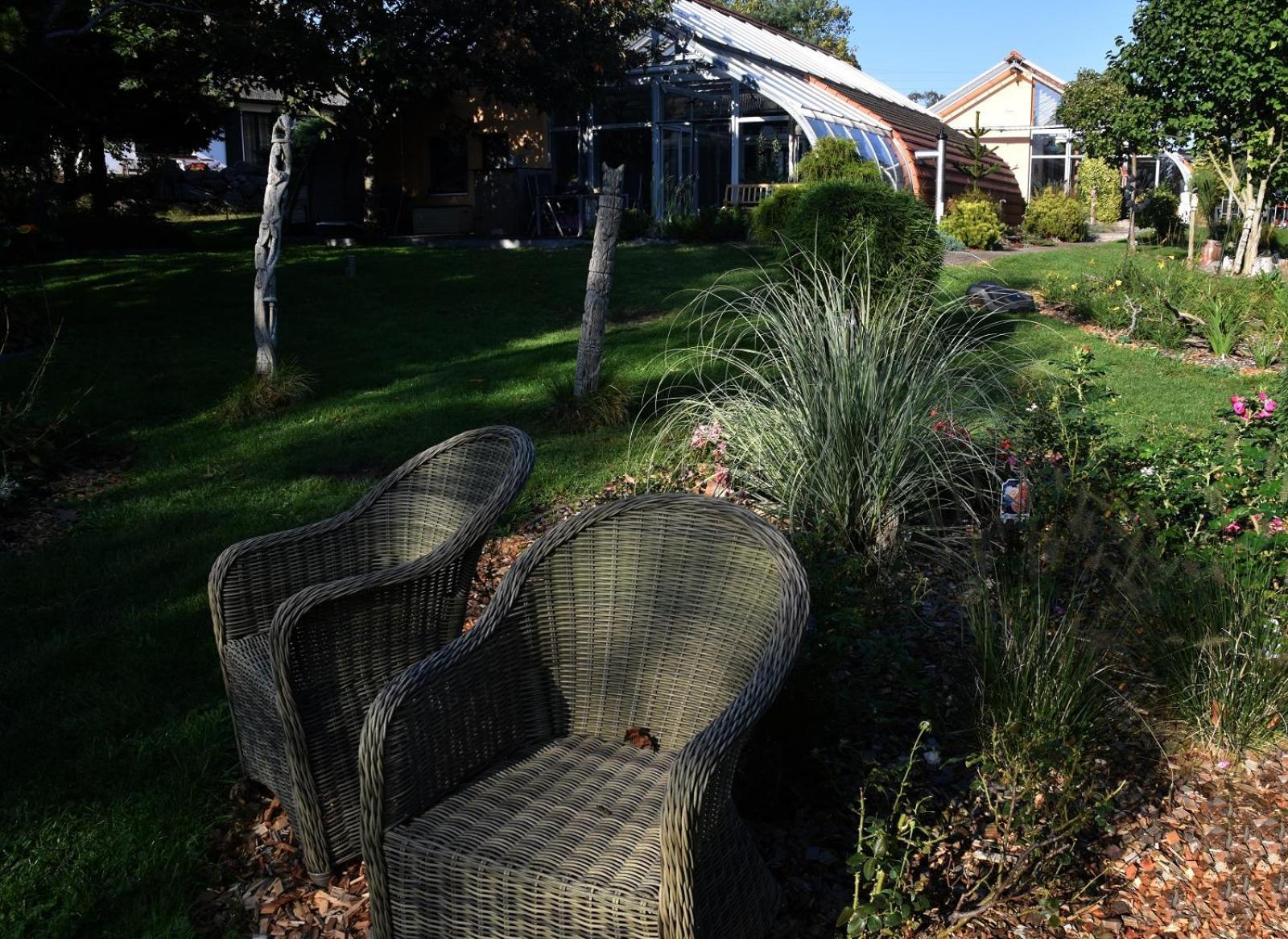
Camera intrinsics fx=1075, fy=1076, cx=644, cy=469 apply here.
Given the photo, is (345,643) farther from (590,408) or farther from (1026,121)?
(1026,121)

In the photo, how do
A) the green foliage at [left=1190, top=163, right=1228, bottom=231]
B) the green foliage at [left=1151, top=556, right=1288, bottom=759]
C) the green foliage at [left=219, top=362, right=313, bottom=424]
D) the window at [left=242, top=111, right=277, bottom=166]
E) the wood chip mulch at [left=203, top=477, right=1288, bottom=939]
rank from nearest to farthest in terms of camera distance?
the wood chip mulch at [left=203, top=477, right=1288, bottom=939]
the green foliage at [left=1151, top=556, right=1288, bottom=759]
the green foliage at [left=219, top=362, right=313, bottom=424]
the green foliage at [left=1190, top=163, right=1228, bottom=231]
the window at [left=242, top=111, right=277, bottom=166]

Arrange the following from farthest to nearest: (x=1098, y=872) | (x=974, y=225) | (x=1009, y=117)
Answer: (x=1009, y=117), (x=974, y=225), (x=1098, y=872)

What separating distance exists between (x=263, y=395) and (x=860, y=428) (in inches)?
194

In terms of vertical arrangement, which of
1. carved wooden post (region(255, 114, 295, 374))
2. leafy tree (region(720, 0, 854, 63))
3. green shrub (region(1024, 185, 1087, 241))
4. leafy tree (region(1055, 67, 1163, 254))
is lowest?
carved wooden post (region(255, 114, 295, 374))

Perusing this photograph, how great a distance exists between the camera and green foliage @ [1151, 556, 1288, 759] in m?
3.12

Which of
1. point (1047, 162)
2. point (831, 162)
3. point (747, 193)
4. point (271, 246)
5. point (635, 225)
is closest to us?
point (271, 246)

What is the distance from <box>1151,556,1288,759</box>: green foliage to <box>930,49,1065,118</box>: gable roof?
102ft

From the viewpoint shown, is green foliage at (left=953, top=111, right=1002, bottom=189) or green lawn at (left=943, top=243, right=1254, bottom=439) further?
green foliage at (left=953, top=111, right=1002, bottom=189)

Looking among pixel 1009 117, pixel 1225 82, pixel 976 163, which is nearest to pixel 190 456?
pixel 1225 82

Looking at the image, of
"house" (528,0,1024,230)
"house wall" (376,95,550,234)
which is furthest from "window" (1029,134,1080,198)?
"house wall" (376,95,550,234)

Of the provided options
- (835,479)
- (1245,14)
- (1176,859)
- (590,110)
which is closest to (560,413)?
(835,479)

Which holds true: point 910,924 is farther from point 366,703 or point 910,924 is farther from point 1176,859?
point 366,703

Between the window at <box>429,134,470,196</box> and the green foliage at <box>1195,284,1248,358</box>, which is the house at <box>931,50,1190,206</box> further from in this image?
the green foliage at <box>1195,284,1248,358</box>

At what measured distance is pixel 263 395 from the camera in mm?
7680
